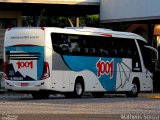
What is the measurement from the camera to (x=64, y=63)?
26812 mm

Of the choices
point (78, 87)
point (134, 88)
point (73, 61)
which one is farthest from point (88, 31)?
point (134, 88)

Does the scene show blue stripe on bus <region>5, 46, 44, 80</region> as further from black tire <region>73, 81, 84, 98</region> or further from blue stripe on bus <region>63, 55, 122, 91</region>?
black tire <region>73, 81, 84, 98</region>

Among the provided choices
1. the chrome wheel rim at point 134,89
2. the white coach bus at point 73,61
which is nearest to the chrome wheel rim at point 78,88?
the white coach bus at point 73,61

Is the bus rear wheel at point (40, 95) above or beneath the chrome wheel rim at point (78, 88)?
beneath

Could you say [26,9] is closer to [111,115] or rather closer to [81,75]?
[81,75]

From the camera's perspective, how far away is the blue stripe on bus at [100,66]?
27406 millimetres

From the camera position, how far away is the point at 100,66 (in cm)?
2914

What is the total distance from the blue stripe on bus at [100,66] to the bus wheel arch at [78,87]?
0.52m

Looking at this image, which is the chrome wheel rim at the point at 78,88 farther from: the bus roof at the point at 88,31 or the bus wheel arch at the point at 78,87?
the bus roof at the point at 88,31

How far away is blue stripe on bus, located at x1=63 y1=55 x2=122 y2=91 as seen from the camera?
2741 cm

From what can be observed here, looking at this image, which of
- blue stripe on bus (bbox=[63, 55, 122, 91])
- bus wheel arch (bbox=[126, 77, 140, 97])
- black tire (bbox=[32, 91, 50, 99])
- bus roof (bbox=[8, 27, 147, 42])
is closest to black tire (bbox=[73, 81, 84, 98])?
blue stripe on bus (bbox=[63, 55, 122, 91])

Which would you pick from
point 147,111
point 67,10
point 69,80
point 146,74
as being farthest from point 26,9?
point 147,111

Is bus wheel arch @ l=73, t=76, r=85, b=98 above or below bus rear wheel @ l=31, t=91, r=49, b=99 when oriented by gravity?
above

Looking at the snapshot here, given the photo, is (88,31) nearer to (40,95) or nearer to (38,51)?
(38,51)
